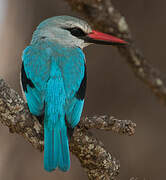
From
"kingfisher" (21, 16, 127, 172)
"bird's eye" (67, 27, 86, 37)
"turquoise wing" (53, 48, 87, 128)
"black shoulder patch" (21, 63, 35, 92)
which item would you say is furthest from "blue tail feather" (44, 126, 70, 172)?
"bird's eye" (67, 27, 86, 37)

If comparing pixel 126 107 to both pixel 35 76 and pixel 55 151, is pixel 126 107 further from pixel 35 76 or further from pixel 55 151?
pixel 55 151

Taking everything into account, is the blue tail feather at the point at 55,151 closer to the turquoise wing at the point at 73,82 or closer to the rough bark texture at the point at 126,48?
the turquoise wing at the point at 73,82

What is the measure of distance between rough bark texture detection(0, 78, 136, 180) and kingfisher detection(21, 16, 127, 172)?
81 millimetres

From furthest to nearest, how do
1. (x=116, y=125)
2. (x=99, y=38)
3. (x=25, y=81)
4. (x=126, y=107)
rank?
(x=126, y=107) < (x=99, y=38) < (x=25, y=81) < (x=116, y=125)

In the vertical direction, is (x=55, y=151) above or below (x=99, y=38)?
below

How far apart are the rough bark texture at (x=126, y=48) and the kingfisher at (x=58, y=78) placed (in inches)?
7.9

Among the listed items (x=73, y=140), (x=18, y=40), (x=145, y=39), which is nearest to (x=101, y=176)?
(x=73, y=140)

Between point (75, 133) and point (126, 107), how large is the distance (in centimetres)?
154

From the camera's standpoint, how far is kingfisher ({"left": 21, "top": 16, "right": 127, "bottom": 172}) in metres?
3.86

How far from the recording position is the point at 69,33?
16.5 ft

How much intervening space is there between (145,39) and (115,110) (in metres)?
0.92

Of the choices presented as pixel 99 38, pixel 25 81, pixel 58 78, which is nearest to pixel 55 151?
pixel 58 78

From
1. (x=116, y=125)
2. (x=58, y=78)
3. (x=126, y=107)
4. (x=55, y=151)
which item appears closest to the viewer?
(x=116, y=125)

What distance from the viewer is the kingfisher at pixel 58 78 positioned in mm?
3861
